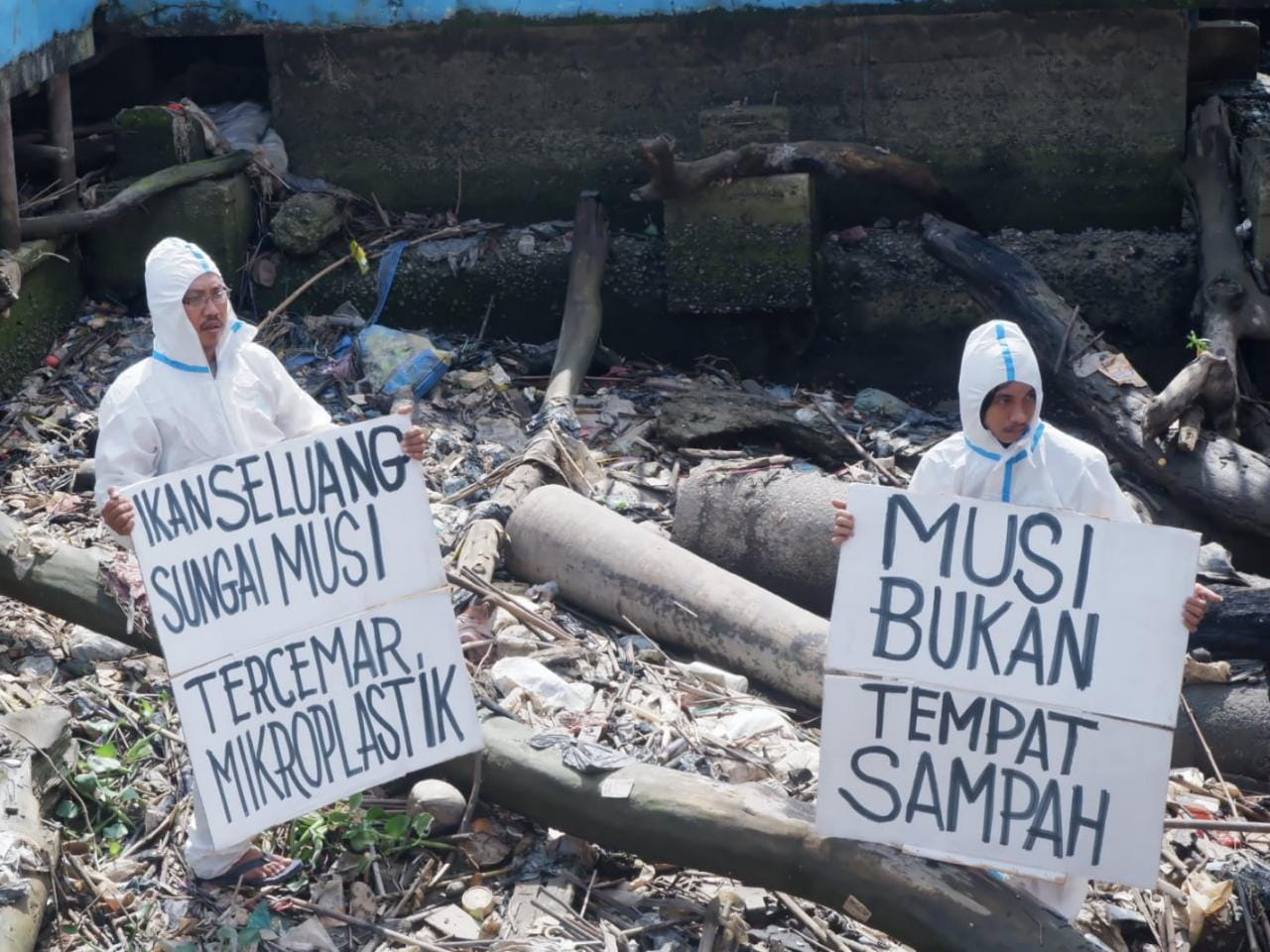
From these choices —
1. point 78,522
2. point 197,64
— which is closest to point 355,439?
point 78,522

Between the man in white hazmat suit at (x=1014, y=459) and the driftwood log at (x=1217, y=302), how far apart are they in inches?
122

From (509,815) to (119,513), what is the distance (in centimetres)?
163

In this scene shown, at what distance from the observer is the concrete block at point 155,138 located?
9.11m

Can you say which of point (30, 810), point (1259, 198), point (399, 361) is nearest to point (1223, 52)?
point (1259, 198)

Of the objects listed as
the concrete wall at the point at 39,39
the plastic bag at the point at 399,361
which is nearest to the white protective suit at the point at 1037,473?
the plastic bag at the point at 399,361

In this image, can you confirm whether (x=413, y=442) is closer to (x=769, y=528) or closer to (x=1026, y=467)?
(x=1026, y=467)

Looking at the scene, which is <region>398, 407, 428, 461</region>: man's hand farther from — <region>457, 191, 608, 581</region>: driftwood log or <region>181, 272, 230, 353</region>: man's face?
<region>457, 191, 608, 581</region>: driftwood log

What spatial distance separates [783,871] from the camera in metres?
4.53

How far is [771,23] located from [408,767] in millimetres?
5784

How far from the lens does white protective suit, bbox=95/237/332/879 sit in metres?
4.66

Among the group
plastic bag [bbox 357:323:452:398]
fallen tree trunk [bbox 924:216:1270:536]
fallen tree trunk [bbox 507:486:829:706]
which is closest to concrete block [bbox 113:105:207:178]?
plastic bag [bbox 357:323:452:398]

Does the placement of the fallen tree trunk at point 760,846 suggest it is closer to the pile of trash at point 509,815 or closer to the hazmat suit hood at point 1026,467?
the pile of trash at point 509,815

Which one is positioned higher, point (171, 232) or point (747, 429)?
point (171, 232)

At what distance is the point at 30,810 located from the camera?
186 inches
